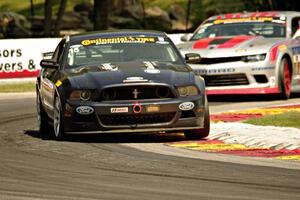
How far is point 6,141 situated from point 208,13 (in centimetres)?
4423

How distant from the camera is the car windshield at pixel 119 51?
48.1ft

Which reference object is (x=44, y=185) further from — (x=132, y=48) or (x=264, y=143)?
(x=132, y=48)

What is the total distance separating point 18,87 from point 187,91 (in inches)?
517

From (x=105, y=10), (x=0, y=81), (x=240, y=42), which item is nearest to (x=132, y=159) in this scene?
(x=240, y=42)

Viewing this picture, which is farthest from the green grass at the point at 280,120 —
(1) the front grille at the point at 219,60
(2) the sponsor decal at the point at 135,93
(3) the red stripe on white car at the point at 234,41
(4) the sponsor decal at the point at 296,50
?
(4) the sponsor decal at the point at 296,50

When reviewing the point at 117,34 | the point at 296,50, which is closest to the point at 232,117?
the point at 117,34

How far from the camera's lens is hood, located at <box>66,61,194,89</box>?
1342cm

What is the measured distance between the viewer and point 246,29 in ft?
69.9

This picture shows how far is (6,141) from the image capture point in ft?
45.5

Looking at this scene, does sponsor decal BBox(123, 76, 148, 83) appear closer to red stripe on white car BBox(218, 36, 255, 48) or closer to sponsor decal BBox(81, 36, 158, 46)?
sponsor decal BBox(81, 36, 158, 46)

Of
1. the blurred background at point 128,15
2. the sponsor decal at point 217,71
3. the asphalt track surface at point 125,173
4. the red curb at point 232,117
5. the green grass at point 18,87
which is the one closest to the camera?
the asphalt track surface at point 125,173

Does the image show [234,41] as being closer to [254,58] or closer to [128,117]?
[254,58]

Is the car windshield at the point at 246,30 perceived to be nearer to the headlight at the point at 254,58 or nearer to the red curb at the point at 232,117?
the headlight at the point at 254,58

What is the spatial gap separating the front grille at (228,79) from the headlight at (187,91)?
20.7 ft
